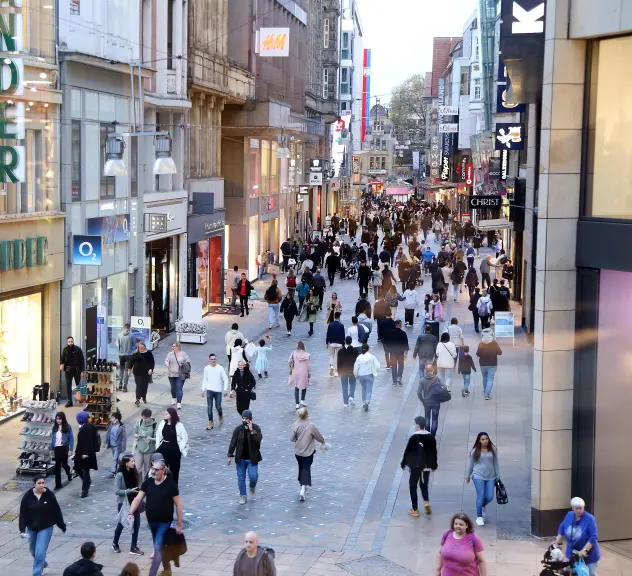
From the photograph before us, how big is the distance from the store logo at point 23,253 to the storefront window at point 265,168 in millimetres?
27053

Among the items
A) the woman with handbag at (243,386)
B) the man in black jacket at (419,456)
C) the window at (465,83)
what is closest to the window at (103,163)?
the woman with handbag at (243,386)

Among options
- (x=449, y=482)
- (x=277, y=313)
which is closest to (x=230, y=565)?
(x=449, y=482)

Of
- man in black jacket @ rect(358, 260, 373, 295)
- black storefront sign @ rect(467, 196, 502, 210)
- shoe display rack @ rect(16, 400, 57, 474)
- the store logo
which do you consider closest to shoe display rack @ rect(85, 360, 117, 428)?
the store logo

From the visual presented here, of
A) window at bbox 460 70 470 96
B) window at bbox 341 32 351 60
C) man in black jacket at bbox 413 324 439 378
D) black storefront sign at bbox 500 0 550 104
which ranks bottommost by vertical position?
man in black jacket at bbox 413 324 439 378

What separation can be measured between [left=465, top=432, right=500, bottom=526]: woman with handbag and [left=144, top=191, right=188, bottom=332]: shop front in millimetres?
17395

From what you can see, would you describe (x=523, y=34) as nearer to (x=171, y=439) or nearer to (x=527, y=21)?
(x=527, y=21)

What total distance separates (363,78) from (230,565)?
134526 millimetres

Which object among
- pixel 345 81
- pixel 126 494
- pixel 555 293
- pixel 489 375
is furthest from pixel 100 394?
pixel 345 81

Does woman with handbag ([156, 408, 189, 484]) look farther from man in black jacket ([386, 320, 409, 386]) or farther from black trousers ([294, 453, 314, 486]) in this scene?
man in black jacket ([386, 320, 409, 386])

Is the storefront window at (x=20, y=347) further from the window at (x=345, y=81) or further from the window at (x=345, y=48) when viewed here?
the window at (x=345, y=48)

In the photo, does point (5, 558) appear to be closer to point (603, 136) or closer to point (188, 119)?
point (603, 136)

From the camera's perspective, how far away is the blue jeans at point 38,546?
13.2 meters

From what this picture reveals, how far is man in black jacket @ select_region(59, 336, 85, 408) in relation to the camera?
23.6 meters

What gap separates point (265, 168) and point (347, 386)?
2878 centimetres
